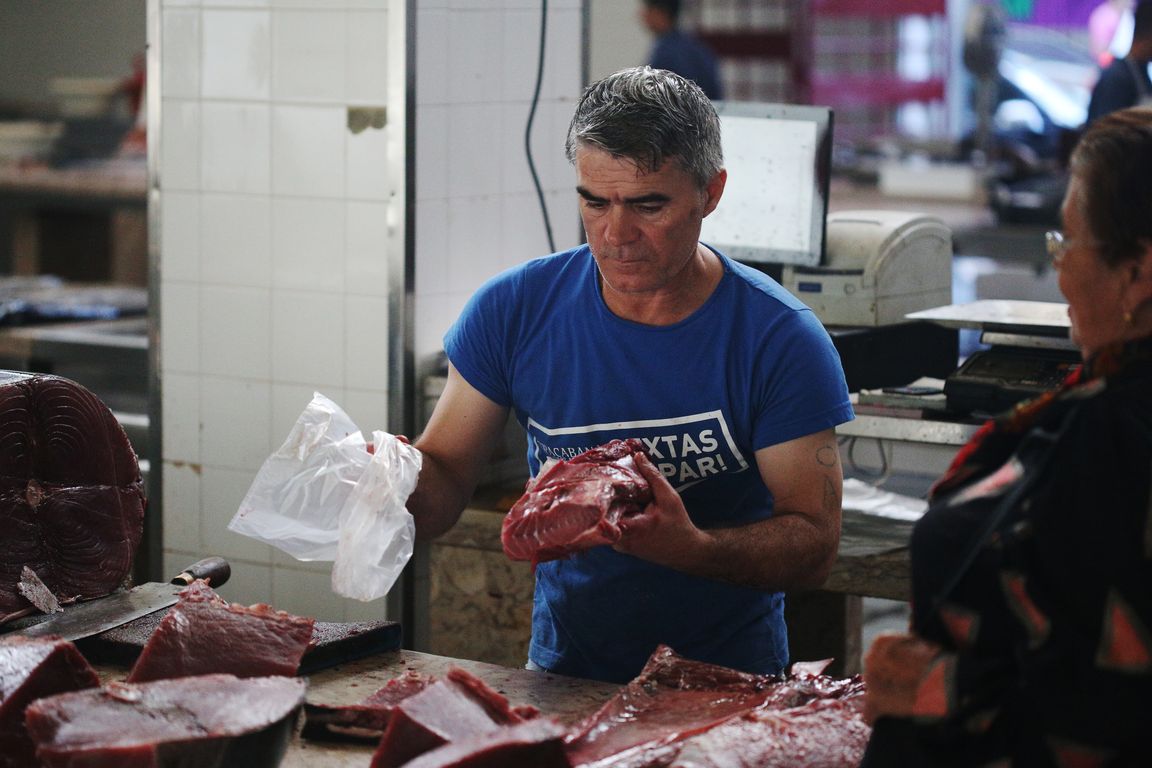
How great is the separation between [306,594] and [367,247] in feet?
3.15

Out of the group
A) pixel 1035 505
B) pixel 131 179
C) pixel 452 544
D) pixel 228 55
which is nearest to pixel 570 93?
pixel 228 55

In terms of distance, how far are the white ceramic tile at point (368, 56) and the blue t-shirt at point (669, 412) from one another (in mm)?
1273

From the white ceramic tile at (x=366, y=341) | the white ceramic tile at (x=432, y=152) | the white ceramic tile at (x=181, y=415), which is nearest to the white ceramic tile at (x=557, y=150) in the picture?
the white ceramic tile at (x=432, y=152)

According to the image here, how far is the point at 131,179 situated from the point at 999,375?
22.2ft

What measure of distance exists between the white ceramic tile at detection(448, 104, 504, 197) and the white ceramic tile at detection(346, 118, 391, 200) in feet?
0.66

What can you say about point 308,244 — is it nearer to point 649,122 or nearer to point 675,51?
point 649,122

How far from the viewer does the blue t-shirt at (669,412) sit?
248cm

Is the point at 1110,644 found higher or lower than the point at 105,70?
lower

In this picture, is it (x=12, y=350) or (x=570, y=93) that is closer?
(x=570, y=93)

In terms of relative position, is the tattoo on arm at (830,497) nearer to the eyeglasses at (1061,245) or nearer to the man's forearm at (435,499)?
the man's forearm at (435,499)

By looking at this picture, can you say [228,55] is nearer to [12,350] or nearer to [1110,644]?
[12,350]

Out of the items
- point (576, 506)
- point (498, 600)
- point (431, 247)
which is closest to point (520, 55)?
point (431, 247)

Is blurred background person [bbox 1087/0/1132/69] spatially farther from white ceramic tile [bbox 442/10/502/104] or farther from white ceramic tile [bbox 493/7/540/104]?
white ceramic tile [bbox 442/10/502/104]

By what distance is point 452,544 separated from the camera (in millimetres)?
3785
